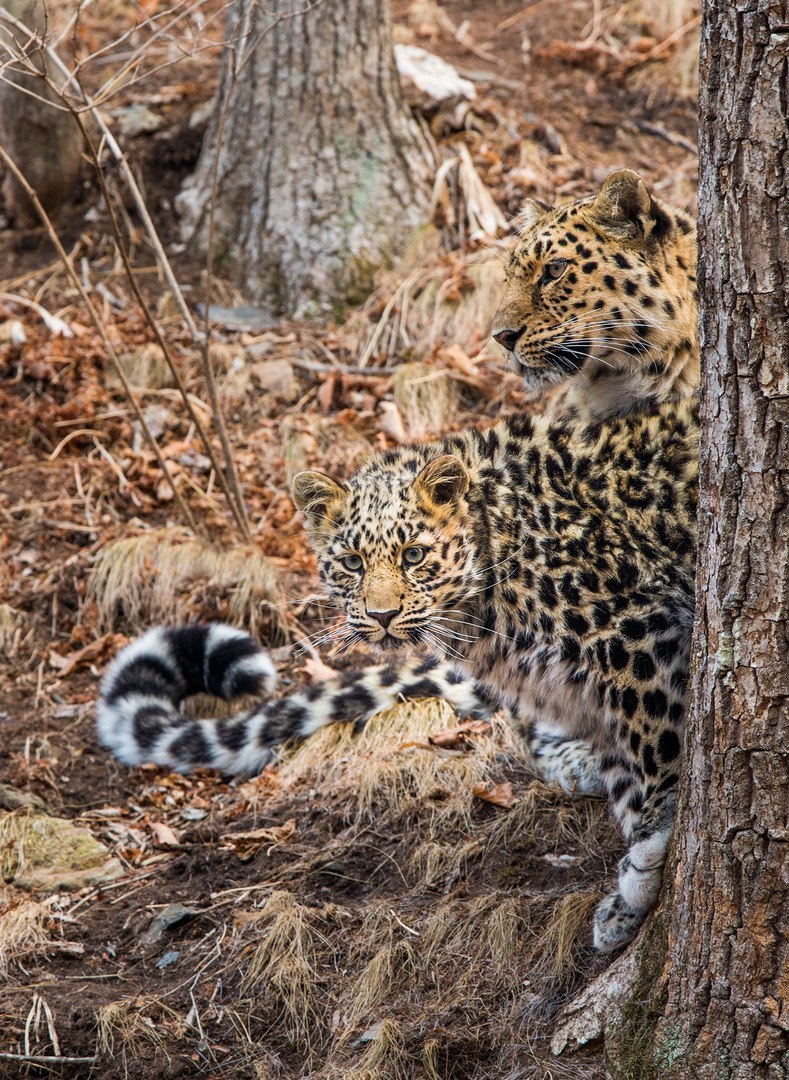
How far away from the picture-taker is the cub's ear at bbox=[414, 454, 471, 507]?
449cm

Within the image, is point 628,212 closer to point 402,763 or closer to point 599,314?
point 599,314

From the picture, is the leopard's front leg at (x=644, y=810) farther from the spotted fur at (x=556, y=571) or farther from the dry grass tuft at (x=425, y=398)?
the dry grass tuft at (x=425, y=398)

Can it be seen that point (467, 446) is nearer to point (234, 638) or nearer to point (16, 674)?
point (234, 638)

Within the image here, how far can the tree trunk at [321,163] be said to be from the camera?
28.9ft

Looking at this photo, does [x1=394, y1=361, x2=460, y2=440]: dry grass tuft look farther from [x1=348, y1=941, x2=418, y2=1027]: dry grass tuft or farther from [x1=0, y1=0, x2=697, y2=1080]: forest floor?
[x1=348, y1=941, x2=418, y2=1027]: dry grass tuft

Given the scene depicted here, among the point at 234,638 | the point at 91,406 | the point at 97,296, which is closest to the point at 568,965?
the point at 234,638

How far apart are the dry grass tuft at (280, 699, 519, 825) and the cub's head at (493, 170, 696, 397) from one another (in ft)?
6.01

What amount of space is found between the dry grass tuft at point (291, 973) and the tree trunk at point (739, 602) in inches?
63.7

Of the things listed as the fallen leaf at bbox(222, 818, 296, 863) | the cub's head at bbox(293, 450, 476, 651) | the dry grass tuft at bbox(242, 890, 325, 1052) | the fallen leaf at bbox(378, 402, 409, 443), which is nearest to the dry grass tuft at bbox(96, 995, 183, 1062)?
the dry grass tuft at bbox(242, 890, 325, 1052)

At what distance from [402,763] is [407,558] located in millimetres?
1614

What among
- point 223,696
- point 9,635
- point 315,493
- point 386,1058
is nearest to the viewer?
point 386,1058

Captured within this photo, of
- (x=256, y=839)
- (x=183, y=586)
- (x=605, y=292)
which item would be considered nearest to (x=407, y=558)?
(x=605, y=292)

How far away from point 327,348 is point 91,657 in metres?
2.88

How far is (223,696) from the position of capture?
6.33 meters
